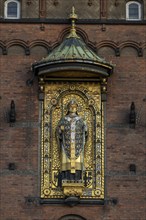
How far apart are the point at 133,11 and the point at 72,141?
416cm

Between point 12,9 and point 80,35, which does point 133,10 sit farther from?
point 12,9

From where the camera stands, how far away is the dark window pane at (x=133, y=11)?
97.1 ft

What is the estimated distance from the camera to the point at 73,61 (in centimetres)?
2814

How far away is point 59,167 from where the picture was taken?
28234 mm

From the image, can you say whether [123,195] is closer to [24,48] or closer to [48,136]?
[48,136]

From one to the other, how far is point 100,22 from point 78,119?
9.27 ft

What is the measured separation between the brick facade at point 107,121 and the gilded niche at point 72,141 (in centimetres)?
22

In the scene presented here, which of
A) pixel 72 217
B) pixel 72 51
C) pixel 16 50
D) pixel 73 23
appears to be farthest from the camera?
pixel 16 50

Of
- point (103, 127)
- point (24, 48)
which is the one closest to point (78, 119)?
point (103, 127)

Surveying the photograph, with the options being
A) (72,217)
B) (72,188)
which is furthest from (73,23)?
(72,217)

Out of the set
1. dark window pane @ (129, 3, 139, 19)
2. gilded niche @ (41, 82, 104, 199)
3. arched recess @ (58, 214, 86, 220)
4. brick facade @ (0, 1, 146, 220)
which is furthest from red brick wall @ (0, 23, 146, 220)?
dark window pane @ (129, 3, 139, 19)

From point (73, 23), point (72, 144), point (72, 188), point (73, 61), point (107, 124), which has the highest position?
point (73, 23)

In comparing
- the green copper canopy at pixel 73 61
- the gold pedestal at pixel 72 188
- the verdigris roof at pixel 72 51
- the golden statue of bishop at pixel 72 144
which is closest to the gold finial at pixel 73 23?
the verdigris roof at pixel 72 51

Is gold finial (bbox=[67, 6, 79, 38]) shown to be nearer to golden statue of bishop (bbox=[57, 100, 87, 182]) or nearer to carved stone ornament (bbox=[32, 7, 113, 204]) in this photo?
carved stone ornament (bbox=[32, 7, 113, 204])
